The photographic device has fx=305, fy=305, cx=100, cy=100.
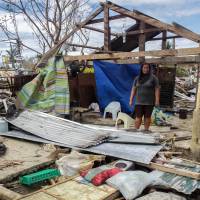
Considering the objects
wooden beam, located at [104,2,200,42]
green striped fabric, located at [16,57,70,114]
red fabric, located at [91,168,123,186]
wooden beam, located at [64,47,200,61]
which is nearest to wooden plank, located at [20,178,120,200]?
red fabric, located at [91,168,123,186]

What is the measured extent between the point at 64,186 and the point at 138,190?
1.04m

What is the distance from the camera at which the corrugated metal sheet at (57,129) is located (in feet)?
21.1

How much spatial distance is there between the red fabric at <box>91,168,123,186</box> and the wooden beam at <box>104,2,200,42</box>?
5328mm

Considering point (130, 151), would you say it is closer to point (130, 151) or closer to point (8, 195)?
point (130, 151)

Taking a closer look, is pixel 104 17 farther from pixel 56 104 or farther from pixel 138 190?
pixel 138 190

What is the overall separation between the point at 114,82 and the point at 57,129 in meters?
4.07

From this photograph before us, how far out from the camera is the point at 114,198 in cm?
411

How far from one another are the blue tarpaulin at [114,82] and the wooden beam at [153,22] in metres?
1.83

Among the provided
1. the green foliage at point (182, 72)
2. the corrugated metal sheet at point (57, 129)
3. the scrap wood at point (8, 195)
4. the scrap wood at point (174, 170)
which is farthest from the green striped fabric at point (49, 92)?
the green foliage at point (182, 72)

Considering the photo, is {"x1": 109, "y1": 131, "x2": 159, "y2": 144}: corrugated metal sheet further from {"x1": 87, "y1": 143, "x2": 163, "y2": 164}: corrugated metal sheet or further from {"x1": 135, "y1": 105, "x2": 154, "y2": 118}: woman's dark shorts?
{"x1": 135, "y1": 105, "x2": 154, "y2": 118}: woman's dark shorts

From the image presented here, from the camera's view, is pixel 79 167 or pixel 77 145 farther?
pixel 77 145

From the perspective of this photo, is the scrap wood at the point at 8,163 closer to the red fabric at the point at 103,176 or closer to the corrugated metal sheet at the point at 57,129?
the corrugated metal sheet at the point at 57,129

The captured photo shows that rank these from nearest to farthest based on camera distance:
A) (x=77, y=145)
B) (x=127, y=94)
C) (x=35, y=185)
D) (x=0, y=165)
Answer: (x=35, y=185) → (x=0, y=165) → (x=77, y=145) → (x=127, y=94)

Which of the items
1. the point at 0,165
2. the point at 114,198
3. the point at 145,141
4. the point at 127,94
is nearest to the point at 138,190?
the point at 114,198
